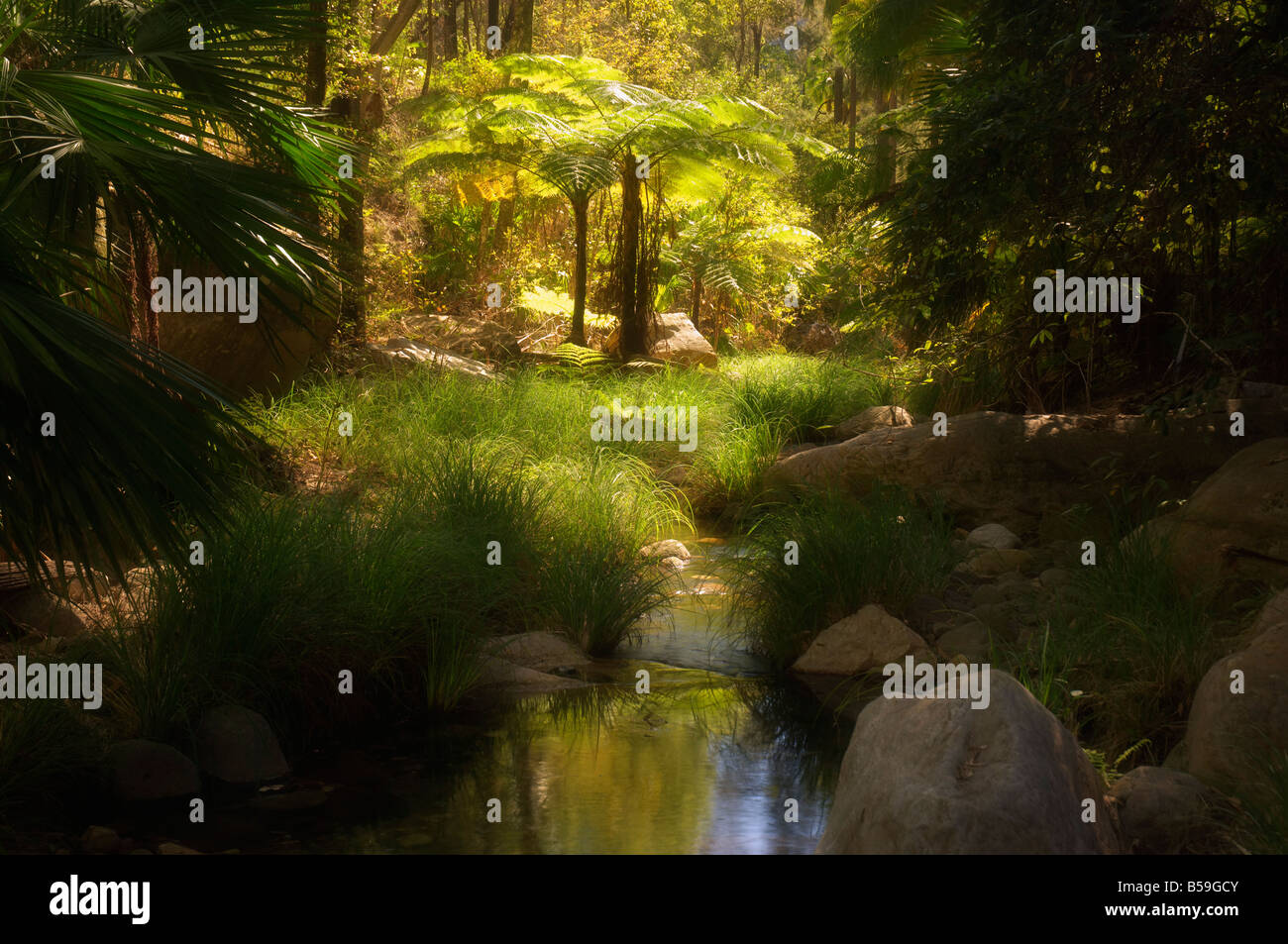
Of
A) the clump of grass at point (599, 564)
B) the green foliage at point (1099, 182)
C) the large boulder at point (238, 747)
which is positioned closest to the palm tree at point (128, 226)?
the large boulder at point (238, 747)

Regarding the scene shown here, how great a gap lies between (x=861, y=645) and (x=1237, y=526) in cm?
186

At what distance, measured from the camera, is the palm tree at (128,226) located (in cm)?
258

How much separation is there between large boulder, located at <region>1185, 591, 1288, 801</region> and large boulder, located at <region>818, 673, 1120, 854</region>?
1.59 feet

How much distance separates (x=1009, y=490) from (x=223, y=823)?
18.3 feet

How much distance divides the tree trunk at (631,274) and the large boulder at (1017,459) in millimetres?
6375

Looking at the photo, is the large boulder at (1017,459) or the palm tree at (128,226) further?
the large boulder at (1017,459)

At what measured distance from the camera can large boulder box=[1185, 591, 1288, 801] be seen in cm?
359

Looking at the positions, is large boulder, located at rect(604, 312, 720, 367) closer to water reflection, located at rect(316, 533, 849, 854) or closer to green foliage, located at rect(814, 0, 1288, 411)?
green foliage, located at rect(814, 0, 1288, 411)

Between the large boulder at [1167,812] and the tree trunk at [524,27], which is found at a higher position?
the tree trunk at [524,27]

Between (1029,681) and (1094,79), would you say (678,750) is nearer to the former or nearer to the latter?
(1029,681)

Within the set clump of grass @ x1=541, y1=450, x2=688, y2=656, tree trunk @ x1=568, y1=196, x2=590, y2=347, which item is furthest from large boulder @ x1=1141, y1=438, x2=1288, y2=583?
tree trunk @ x1=568, y1=196, x2=590, y2=347

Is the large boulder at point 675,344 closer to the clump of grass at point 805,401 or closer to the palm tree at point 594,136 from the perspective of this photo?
the palm tree at point 594,136

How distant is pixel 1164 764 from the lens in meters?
4.09

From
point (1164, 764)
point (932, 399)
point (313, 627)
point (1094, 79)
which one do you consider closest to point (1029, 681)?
point (1164, 764)
